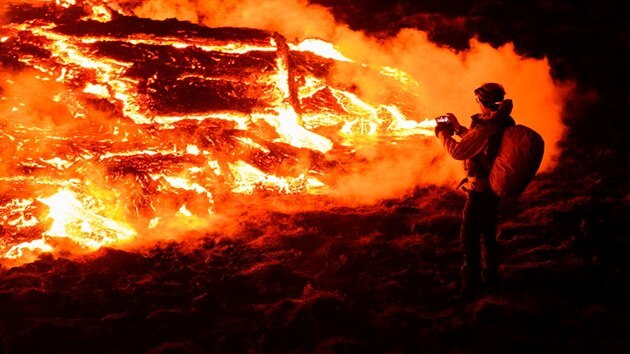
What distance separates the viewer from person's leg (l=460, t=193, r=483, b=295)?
4.55 meters

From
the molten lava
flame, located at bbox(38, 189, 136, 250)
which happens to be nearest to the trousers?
the molten lava

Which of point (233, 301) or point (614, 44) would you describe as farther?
point (614, 44)

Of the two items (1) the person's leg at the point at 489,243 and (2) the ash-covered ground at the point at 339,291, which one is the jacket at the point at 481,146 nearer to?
(1) the person's leg at the point at 489,243

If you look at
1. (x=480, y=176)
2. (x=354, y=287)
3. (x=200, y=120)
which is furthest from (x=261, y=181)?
(x=480, y=176)

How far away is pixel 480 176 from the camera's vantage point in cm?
444

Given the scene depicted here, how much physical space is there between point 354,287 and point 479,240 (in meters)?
1.30

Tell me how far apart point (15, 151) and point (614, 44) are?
12.2 m

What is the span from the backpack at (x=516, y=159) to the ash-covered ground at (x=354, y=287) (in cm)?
115

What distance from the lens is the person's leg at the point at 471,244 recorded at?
14.9 feet

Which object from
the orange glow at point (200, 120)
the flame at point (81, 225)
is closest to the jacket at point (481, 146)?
the orange glow at point (200, 120)

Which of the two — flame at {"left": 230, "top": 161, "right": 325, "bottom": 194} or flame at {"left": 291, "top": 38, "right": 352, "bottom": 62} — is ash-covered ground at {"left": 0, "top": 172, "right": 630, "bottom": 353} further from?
flame at {"left": 291, "top": 38, "right": 352, "bottom": 62}

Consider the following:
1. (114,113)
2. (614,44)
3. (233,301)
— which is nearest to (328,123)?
(114,113)

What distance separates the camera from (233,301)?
17.0 feet

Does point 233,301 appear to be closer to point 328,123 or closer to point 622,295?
point 622,295
